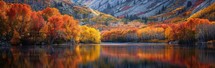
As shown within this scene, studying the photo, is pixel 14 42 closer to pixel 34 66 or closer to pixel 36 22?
pixel 36 22

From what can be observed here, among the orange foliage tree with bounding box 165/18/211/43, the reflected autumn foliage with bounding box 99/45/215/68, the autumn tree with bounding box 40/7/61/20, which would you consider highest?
the autumn tree with bounding box 40/7/61/20

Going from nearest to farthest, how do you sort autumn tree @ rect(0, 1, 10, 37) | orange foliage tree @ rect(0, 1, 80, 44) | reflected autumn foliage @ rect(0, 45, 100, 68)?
reflected autumn foliage @ rect(0, 45, 100, 68), autumn tree @ rect(0, 1, 10, 37), orange foliage tree @ rect(0, 1, 80, 44)

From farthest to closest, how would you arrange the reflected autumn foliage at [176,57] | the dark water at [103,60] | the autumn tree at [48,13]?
the autumn tree at [48,13] → the reflected autumn foliage at [176,57] → the dark water at [103,60]

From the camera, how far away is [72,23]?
15275 centimetres

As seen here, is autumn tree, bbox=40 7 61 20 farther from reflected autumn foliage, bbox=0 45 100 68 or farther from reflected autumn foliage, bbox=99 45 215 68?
reflected autumn foliage, bbox=0 45 100 68

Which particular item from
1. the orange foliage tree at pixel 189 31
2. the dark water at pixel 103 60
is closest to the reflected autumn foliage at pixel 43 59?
the dark water at pixel 103 60

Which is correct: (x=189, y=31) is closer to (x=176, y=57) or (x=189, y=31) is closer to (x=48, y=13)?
(x=48, y=13)

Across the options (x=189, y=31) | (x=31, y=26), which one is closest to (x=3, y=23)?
(x=31, y=26)

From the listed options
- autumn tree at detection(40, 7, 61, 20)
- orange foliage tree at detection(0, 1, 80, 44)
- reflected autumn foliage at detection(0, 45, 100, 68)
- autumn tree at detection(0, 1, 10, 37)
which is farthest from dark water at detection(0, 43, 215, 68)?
autumn tree at detection(40, 7, 61, 20)

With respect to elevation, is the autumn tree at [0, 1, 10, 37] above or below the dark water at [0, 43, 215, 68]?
above

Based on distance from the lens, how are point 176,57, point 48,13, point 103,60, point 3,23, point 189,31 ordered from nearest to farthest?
point 103,60 < point 176,57 < point 3,23 < point 48,13 < point 189,31

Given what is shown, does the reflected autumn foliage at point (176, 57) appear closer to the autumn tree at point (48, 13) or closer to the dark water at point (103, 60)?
the dark water at point (103, 60)

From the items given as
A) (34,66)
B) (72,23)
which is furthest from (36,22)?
(34,66)

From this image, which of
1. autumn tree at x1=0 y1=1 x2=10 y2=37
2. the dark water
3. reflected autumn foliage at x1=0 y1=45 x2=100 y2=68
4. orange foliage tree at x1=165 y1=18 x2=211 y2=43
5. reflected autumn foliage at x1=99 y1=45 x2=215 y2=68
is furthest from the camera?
orange foliage tree at x1=165 y1=18 x2=211 y2=43
